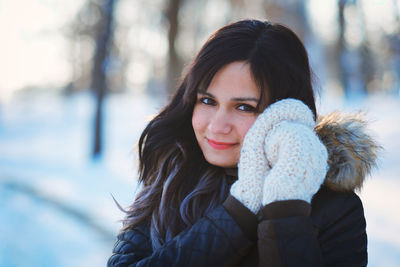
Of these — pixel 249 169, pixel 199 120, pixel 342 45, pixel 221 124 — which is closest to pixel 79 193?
pixel 199 120

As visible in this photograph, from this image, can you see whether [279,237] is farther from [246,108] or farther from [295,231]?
[246,108]

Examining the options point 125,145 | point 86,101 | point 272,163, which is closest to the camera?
point 272,163

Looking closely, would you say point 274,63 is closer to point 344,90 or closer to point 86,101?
point 344,90

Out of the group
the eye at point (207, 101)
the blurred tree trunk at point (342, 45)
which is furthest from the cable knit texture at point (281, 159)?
the blurred tree trunk at point (342, 45)

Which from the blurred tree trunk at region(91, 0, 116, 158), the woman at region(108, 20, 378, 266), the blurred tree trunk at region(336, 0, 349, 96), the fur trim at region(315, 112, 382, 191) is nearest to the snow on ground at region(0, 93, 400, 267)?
the fur trim at region(315, 112, 382, 191)

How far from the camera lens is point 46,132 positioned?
16.6 m

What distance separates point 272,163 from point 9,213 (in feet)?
18.4

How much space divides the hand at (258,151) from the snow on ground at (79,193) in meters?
0.60

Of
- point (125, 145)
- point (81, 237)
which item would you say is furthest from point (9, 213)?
point (125, 145)

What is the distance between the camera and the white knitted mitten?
136 cm

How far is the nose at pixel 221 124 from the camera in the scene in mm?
1689

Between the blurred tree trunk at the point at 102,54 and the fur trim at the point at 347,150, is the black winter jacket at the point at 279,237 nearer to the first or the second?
the fur trim at the point at 347,150

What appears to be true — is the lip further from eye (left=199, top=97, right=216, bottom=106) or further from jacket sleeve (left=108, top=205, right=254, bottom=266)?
jacket sleeve (left=108, top=205, right=254, bottom=266)

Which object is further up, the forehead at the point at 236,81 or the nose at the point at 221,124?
the forehead at the point at 236,81
